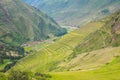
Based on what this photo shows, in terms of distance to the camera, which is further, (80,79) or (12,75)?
(80,79)

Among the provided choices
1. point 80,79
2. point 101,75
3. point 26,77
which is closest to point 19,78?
point 26,77

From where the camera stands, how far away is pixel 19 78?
169125 millimetres

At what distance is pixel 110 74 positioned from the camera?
196000 mm

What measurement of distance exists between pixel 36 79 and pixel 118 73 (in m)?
51.2

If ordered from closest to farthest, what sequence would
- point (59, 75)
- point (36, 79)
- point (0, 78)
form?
point (0, 78)
point (36, 79)
point (59, 75)

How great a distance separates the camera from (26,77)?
171 meters

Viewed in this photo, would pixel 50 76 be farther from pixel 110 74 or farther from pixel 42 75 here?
pixel 110 74

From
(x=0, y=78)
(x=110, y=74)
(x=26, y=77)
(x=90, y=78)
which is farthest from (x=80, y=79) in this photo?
(x=0, y=78)

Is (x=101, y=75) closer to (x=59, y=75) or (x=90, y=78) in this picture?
(x=90, y=78)

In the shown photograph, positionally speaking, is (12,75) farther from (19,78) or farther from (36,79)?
(36,79)

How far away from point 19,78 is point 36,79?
1342 centimetres

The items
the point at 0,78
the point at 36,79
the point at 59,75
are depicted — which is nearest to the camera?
the point at 0,78

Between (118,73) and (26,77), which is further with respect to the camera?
(118,73)

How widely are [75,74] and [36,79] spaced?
1175 inches
